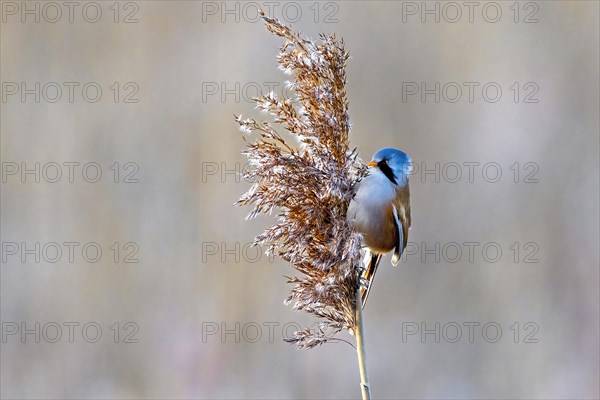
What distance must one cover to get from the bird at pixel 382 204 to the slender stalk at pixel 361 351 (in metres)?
0.28

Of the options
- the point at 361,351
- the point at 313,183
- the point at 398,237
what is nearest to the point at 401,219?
the point at 398,237

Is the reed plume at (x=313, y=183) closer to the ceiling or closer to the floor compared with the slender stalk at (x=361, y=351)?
closer to the ceiling

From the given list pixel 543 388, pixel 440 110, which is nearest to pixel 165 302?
pixel 440 110

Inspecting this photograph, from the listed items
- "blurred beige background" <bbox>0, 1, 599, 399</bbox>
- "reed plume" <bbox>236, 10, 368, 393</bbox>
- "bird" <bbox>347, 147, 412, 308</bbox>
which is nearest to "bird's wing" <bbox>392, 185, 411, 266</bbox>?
"bird" <bbox>347, 147, 412, 308</bbox>

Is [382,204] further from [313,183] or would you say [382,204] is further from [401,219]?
[313,183]

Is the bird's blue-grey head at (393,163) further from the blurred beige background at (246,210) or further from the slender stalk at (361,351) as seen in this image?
the blurred beige background at (246,210)

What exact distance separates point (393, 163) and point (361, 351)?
2.03ft

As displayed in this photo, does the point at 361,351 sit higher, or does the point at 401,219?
the point at 401,219

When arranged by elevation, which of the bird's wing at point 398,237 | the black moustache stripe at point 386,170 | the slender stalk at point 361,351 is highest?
the black moustache stripe at point 386,170

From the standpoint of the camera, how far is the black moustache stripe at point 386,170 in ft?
5.45

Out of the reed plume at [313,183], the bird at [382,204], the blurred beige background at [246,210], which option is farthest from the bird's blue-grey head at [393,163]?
the blurred beige background at [246,210]

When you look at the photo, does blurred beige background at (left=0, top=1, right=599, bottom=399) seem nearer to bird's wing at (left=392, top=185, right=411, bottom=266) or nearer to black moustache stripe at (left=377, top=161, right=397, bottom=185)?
bird's wing at (left=392, top=185, right=411, bottom=266)

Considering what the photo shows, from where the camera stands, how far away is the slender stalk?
1.14m

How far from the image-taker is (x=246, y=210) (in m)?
3.91
